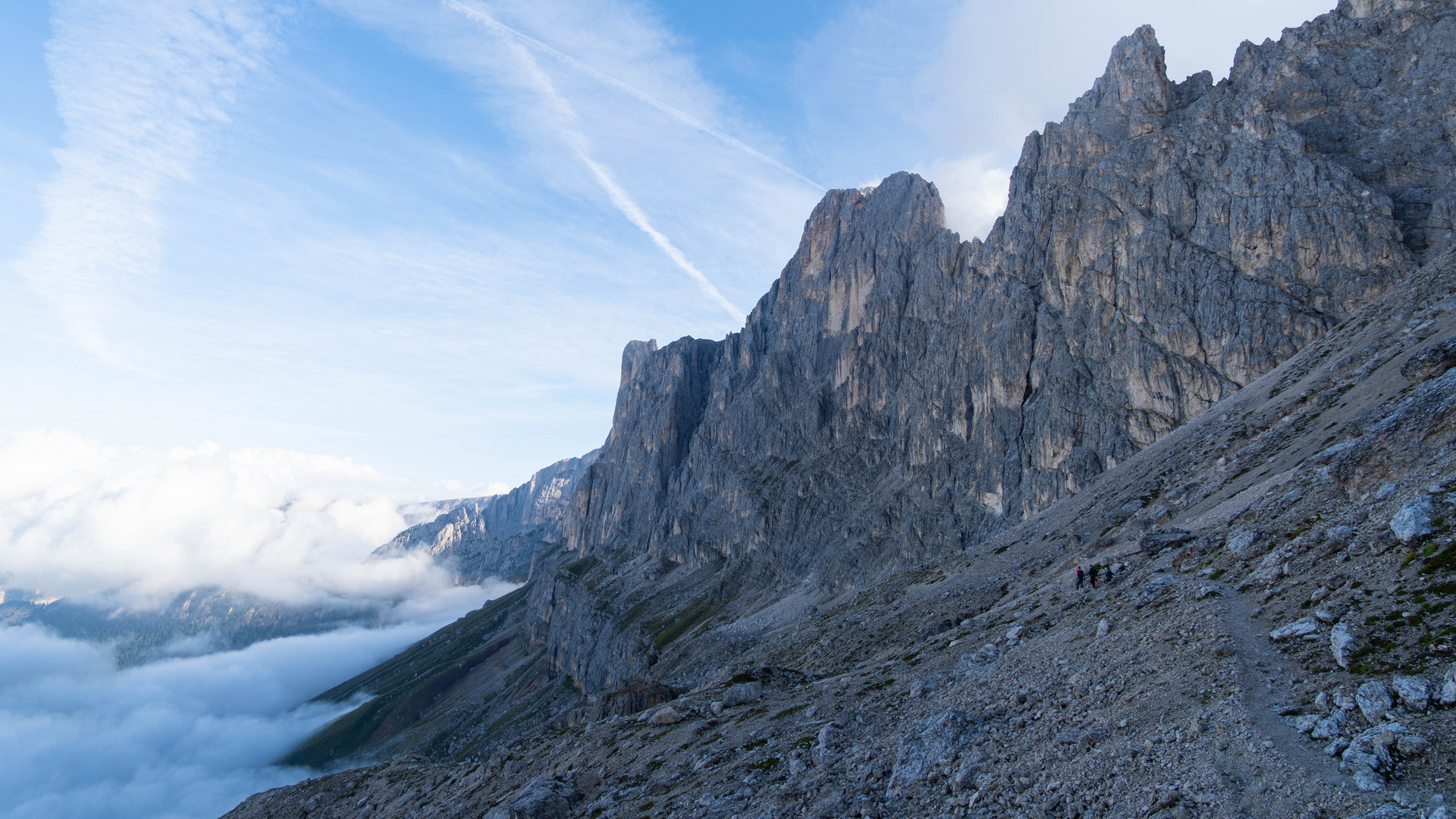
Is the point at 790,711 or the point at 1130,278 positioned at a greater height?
the point at 1130,278

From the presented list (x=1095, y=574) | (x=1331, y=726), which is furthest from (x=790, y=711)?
(x=1331, y=726)

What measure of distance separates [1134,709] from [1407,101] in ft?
400

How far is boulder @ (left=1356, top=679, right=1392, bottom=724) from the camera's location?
44.7 feet

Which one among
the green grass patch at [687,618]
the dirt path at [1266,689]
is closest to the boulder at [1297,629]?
the dirt path at [1266,689]

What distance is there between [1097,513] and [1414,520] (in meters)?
50.2

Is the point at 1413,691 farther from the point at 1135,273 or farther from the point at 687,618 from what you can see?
the point at 687,618

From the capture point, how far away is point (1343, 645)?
16.3 meters

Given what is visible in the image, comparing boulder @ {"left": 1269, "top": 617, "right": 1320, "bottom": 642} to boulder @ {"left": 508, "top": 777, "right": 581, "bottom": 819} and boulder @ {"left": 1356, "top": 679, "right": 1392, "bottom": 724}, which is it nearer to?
boulder @ {"left": 1356, "top": 679, "right": 1392, "bottom": 724}

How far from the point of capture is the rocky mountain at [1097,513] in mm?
17359

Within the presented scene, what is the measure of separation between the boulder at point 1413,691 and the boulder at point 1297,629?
4565mm

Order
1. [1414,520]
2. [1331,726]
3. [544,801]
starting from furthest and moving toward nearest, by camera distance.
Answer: [544,801] < [1414,520] < [1331,726]

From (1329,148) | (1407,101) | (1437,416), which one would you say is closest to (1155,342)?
(1329,148)

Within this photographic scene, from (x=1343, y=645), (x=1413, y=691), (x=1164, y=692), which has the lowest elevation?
(x=1164, y=692)

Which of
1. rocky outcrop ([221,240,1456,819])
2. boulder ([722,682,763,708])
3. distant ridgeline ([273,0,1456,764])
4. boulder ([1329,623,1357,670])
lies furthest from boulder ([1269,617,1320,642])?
distant ridgeline ([273,0,1456,764])
